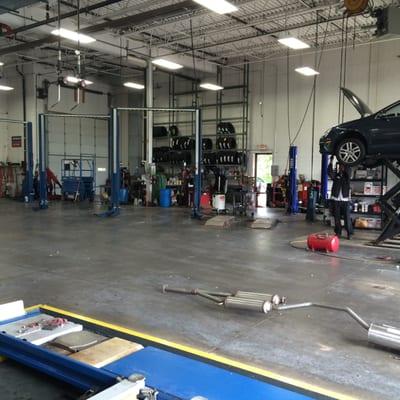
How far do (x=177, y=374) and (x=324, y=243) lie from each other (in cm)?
554

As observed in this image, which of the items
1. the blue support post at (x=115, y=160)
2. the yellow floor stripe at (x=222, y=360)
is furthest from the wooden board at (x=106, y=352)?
the blue support post at (x=115, y=160)

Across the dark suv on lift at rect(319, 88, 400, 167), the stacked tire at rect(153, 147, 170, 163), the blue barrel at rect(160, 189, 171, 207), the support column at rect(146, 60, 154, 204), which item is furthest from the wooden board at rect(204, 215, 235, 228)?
the stacked tire at rect(153, 147, 170, 163)

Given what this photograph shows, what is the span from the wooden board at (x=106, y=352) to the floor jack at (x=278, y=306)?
1300 mm

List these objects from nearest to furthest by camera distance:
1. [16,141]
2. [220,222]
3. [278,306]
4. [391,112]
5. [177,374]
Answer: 1. [177,374]
2. [278,306]
3. [391,112]
4. [220,222]
5. [16,141]

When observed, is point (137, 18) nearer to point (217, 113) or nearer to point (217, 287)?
point (217, 113)

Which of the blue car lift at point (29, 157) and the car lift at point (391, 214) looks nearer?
the car lift at point (391, 214)

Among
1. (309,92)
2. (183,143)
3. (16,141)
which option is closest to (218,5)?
(309,92)

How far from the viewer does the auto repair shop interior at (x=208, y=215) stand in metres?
3.08

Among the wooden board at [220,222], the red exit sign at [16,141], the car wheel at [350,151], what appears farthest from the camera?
the red exit sign at [16,141]

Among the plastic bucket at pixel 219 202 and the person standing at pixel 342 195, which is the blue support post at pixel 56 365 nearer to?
the person standing at pixel 342 195

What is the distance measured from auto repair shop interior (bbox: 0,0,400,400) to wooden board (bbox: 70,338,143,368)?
0.07ft

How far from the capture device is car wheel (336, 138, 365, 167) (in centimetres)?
930

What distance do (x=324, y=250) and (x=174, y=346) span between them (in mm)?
5150

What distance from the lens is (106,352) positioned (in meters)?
3.06
